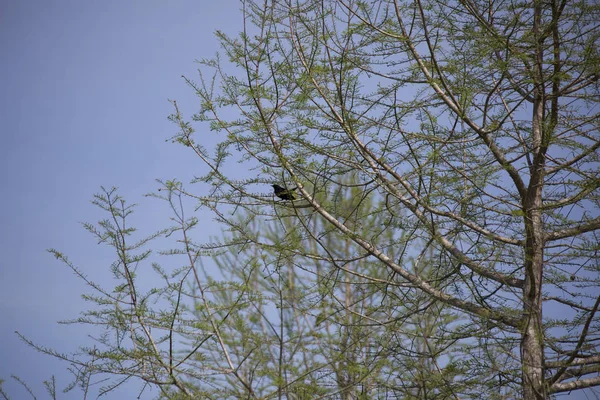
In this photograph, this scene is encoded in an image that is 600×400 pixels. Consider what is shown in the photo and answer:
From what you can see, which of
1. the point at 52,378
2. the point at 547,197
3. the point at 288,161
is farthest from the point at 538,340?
the point at 52,378

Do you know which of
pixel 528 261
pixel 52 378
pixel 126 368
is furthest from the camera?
pixel 52 378

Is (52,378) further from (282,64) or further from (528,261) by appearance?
(528,261)

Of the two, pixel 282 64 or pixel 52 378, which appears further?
pixel 52 378

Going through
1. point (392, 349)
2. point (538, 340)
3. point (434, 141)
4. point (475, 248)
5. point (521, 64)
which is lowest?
point (538, 340)

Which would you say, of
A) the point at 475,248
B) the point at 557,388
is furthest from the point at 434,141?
the point at 557,388

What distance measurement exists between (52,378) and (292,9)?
214 centimetres

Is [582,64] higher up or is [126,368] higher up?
[582,64]

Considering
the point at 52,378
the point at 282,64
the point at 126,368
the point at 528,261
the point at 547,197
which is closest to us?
the point at 126,368

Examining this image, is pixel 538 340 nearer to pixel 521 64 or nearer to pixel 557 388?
pixel 557 388

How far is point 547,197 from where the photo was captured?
2.85m

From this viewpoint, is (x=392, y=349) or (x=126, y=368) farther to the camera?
(x=392, y=349)

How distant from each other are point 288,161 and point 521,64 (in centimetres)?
110

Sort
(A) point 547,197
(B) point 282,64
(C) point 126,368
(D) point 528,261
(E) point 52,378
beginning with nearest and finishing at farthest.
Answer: (C) point 126,368 → (D) point 528,261 → (B) point 282,64 → (A) point 547,197 → (E) point 52,378

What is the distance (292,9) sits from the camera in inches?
95.0
